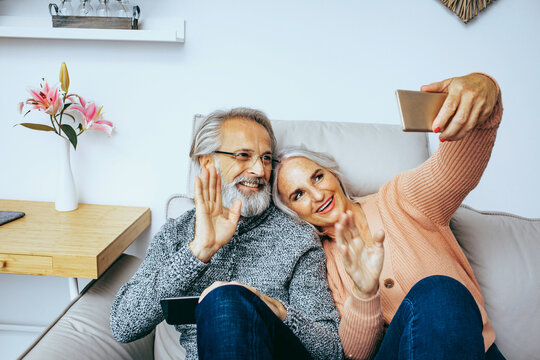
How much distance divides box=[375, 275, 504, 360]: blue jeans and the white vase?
141 centimetres

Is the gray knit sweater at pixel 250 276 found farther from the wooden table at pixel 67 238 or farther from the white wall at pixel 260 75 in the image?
the white wall at pixel 260 75

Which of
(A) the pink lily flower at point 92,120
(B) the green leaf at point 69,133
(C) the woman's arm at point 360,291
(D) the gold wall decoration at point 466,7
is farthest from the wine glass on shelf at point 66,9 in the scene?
(D) the gold wall decoration at point 466,7

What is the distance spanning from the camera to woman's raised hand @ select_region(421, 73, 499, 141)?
2.35 feet

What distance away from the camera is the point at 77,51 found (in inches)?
59.6

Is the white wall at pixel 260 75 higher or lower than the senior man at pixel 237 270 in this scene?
higher

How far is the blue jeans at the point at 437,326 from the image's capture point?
2.14ft

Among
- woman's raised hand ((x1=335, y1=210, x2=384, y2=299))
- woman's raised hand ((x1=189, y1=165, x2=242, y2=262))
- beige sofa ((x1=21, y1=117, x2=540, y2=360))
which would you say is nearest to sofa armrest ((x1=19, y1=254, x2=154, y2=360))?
beige sofa ((x1=21, y1=117, x2=540, y2=360))

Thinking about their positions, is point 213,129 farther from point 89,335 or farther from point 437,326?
point 437,326

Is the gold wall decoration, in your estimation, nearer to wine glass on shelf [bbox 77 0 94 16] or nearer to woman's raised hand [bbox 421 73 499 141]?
woman's raised hand [bbox 421 73 499 141]

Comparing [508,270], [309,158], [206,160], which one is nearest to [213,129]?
[206,160]

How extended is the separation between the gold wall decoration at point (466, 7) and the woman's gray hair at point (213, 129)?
39.5 inches

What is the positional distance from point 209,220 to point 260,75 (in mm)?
857

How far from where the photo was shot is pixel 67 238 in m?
1.25

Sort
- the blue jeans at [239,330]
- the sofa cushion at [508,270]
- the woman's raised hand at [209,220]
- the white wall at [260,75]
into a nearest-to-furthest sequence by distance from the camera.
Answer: the blue jeans at [239,330]
the woman's raised hand at [209,220]
the sofa cushion at [508,270]
the white wall at [260,75]
